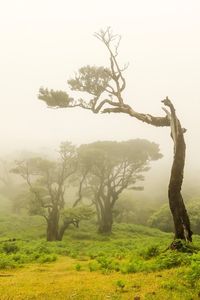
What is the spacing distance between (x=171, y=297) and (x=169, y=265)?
3.68m

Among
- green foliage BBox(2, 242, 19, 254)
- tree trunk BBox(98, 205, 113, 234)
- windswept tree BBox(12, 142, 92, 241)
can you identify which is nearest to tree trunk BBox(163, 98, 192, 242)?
green foliage BBox(2, 242, 19, 254)

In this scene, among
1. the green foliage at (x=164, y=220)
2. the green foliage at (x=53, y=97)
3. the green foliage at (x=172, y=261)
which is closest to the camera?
the green foliage at (x=172, y=261)

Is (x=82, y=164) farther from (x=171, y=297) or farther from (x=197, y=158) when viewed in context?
(x=197, y=158)

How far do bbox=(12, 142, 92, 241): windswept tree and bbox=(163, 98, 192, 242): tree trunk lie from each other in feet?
69.9

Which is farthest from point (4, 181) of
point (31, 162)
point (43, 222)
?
point (31, 162)

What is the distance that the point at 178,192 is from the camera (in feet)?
51.6

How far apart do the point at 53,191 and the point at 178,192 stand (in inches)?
1165

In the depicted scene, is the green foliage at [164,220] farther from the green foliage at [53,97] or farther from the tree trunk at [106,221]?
the green foliage at [53,97]

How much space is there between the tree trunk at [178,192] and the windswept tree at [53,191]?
21292 mm

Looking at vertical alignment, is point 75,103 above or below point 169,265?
above

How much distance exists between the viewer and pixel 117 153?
160 feet

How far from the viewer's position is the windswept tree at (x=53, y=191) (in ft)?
123

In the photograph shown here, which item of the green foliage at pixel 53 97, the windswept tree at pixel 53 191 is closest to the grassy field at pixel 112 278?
the green foliage at pixel 53 97

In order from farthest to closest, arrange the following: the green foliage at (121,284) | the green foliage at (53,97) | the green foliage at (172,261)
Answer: the green foliage at (53,97)
the green foliage at (172,261)
the green foliage at (121,284)
